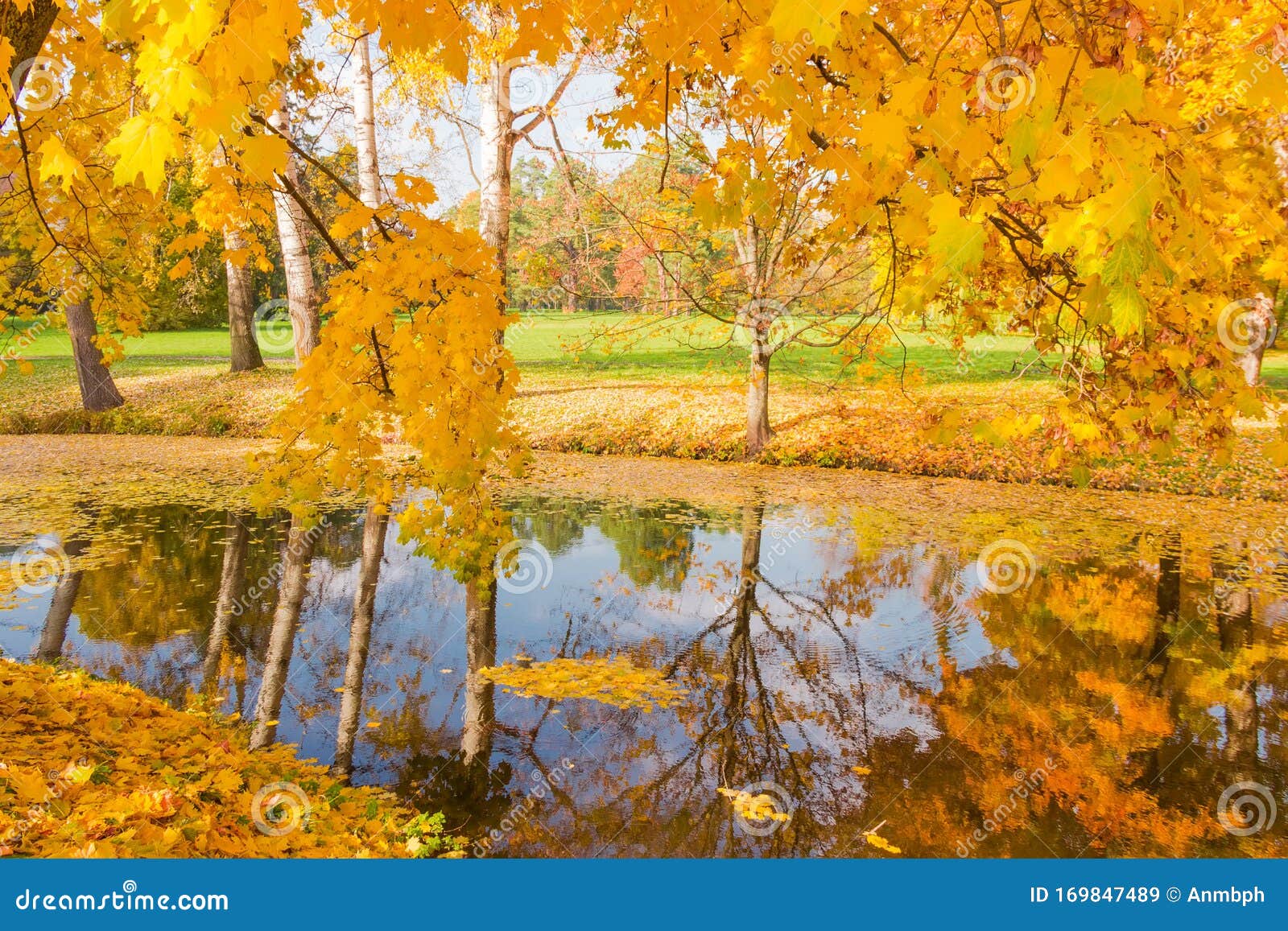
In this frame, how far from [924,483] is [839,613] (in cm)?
521

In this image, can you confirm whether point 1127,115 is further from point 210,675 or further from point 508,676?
point 210,675

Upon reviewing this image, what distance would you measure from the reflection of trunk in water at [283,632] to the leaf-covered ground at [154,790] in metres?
0.16

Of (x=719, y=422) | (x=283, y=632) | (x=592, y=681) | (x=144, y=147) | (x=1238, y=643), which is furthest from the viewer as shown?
(x=719, y=422)

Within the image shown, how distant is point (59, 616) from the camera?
5.79 m

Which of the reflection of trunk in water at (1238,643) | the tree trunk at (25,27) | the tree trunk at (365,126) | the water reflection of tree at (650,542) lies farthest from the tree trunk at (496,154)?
the reflection of trunk in water at (1238,643)

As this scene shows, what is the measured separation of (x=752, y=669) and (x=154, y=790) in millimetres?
3173

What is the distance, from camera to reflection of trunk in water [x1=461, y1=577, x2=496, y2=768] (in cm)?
406

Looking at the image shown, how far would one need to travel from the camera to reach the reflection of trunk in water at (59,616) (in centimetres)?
511

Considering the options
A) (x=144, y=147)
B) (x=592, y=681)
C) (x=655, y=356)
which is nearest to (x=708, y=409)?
(x=592, y=681)

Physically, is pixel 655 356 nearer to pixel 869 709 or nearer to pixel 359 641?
pixel 359 641

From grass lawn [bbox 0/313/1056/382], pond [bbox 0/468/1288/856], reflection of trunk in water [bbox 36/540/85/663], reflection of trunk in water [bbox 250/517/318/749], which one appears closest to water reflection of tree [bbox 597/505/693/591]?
pond [bbox 0/468/1288/856]

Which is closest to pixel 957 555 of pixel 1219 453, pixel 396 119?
pixel 1219 453

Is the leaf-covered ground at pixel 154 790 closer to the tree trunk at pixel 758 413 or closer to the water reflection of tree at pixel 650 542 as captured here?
the water reflection of tree at pixel 650 542

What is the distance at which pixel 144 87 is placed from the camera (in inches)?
73.0
